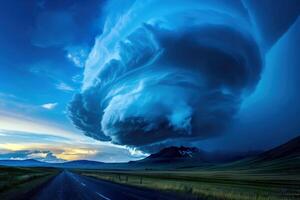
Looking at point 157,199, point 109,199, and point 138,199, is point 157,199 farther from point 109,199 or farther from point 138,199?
→ point 109,199

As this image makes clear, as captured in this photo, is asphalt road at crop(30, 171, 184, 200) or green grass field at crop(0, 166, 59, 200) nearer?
asphalt road at crop(30, 171, 184, 200)

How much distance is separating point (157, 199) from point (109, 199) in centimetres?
408

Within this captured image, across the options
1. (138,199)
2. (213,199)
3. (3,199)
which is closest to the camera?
(3,199)

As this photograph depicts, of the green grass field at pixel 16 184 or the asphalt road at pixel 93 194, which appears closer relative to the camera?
the asphalt road at pixel 93 194

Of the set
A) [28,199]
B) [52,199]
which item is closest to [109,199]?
[52,199]

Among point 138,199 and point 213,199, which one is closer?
point 138,199

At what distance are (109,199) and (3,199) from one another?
6000 mm

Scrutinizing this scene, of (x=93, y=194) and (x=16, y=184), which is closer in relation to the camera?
(x=93, y=194)

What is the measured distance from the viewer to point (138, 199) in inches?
887

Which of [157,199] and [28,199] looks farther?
[157,199]

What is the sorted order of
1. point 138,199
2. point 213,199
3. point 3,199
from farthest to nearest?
point 213,199
point 138,199
point 3,199

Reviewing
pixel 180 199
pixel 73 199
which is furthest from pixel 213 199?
pixel 73 199

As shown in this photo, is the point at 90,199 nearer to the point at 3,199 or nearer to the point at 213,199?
the point at 3,199

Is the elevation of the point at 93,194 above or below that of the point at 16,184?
below
